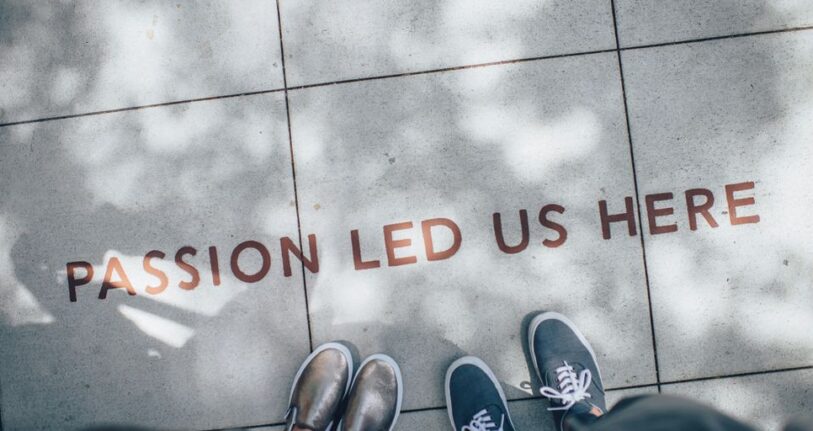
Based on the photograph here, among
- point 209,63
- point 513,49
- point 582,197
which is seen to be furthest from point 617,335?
point 209,63

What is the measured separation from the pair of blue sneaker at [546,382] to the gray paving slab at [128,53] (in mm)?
1597

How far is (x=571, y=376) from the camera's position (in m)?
2.26

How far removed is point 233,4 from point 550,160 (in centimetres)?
164

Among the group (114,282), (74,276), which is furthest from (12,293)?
(114,282)

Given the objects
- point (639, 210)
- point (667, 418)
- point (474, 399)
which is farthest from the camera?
point (639, 210)

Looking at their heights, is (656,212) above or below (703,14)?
below

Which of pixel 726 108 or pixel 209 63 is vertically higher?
pixel 209 63

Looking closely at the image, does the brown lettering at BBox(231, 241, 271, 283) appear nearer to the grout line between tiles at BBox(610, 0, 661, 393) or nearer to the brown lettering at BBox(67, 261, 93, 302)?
the brown lettering at BBox(67, 261, 93, 302)

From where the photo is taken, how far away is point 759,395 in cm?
229

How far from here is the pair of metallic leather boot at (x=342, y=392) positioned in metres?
2.24

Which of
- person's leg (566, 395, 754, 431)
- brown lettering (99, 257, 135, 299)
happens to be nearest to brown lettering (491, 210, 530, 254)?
person's leg (566, 395, 754, 431)

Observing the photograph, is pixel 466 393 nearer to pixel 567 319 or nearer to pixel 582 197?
pixel 567 319

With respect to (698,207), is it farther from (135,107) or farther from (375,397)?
(135,107)

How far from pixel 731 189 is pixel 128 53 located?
9.40ft
